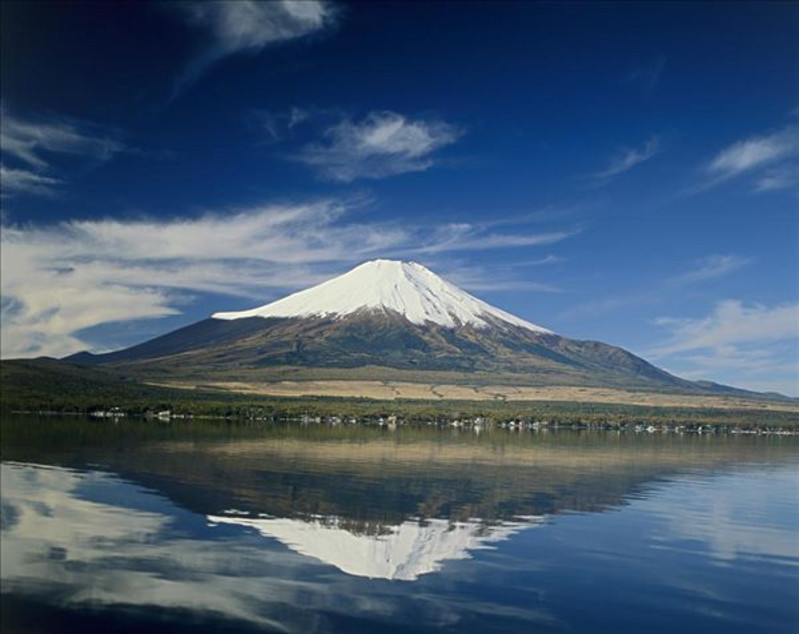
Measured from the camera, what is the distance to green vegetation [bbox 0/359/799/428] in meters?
56.9

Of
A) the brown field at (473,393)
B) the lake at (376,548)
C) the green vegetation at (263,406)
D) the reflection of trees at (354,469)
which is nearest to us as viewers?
the lake at (376,548)

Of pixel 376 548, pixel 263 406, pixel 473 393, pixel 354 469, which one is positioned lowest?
pixel 376 548

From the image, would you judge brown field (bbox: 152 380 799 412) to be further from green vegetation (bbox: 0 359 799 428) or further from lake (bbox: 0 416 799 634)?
lake (bbox: 0 416 799 634)

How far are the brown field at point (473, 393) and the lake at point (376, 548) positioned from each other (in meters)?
98.9

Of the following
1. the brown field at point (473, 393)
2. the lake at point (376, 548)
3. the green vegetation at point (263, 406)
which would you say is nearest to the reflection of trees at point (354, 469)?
the lake at point (376, 548)

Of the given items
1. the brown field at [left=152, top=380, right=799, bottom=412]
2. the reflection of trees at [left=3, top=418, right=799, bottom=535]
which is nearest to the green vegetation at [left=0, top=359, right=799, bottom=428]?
the reflection of trees at [left=3, top=418, right=799, bottom=535]

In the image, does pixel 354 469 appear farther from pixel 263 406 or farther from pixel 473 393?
pixel 473 393

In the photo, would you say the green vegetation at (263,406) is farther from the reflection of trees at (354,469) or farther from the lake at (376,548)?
the lake at (376,548)

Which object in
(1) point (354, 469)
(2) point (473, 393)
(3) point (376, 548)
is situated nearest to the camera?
(3) point (376, 548)

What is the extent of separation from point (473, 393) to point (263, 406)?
64356 millimetres

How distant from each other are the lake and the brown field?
9887cm

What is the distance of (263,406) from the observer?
327ft

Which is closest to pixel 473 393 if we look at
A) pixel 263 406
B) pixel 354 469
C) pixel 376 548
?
pixel 263 406

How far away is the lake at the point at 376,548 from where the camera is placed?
14977 millimetres
